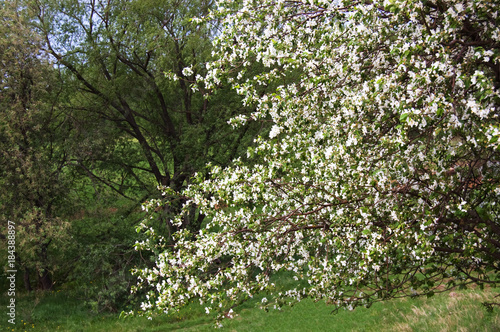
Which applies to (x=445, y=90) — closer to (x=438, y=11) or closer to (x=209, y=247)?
(x=438, y=11)

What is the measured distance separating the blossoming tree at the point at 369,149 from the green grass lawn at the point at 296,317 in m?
3.80

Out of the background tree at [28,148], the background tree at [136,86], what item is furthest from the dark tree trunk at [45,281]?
the background tree at [136,86]

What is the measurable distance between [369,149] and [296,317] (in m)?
9.44

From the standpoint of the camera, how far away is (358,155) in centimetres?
589

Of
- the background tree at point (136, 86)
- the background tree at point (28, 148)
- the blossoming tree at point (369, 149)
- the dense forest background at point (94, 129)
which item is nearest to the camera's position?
the blossoming tree at point (369, 149)

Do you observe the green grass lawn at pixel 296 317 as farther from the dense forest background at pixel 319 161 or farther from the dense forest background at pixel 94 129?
the dense forest background at pixel 94 129

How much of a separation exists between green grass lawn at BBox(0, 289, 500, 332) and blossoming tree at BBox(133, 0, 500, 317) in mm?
3805

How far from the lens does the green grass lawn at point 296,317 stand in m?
9.66

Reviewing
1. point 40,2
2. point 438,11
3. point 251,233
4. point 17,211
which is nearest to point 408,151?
point 438,11

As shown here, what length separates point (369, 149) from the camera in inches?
238

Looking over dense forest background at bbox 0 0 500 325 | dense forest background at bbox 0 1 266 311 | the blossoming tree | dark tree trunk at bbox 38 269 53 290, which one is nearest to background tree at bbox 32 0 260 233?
dense forest background at bbox 0 1 266 311

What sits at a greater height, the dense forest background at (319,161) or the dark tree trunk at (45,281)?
the dark tree trunk at (45,281)

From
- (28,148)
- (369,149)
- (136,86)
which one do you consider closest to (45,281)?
(28,148)

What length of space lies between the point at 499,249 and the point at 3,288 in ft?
63.0
